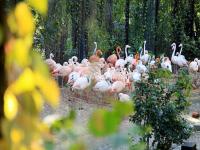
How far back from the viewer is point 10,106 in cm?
58

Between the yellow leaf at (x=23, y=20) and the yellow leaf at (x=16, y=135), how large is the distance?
0.12 m

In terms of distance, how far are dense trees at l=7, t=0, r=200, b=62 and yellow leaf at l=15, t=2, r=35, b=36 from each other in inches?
377

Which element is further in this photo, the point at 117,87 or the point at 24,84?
the point at 117,87

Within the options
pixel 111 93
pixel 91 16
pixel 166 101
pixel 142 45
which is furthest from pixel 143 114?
pixel 142 45

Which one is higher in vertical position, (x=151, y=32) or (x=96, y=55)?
(x=151, y=32)

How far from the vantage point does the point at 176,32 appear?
41.6 ft

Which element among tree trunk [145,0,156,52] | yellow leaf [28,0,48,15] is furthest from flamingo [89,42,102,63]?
yellow leaf [28,0,48,15]

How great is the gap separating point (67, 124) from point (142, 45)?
11452mm

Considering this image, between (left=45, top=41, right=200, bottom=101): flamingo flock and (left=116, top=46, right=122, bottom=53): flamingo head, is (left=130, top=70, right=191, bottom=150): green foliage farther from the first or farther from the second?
(left=116, top=46, right=122, bottom=53): flamingo head

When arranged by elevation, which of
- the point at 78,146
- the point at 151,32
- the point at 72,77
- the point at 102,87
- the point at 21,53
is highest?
the point at 21,53

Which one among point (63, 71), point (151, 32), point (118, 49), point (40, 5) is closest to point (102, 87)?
point (63, 71)

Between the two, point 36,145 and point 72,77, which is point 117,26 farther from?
point 36,145

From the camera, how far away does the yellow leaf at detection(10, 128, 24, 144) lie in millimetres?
575

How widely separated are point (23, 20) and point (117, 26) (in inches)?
465
